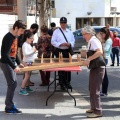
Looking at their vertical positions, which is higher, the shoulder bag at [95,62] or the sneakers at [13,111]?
the shoulder bag at [95,62]

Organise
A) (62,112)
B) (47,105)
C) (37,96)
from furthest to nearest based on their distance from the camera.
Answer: (37,96)
(47,105)
(62,112)

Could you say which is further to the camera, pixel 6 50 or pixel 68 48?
pixel 68 48

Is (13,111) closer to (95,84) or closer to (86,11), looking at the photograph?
(95,84)

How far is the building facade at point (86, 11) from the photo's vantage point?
4272cm

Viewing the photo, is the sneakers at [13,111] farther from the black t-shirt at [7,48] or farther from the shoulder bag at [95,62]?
the shoulder bag at [95,62]

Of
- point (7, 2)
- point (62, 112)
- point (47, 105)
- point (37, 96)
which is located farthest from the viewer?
point (7, 2)

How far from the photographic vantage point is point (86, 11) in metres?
43.9

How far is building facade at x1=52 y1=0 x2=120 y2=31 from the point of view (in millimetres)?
42719

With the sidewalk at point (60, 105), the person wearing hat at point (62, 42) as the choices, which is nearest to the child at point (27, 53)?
the sidewalk at point (60, 105)

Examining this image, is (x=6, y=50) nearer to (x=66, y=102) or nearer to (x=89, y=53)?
(x=89, y=53)

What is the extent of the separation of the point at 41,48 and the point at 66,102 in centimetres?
213

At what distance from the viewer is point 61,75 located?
8.80 metres

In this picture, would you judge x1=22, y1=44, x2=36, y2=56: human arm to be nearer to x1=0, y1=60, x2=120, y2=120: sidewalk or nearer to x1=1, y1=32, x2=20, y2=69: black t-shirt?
x1=0, y1=60, x2=120, y2=120: sidewalk

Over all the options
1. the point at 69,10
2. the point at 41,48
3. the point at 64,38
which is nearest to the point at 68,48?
the point at 64,38
